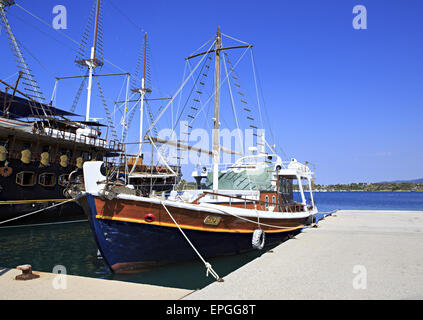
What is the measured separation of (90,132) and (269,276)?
27.3 meters

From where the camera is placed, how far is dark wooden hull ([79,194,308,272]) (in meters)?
8.80

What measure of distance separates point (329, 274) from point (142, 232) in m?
5.25

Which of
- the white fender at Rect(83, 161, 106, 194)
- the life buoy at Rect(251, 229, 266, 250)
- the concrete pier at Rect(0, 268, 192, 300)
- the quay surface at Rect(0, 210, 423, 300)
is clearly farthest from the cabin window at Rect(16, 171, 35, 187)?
the life buoy at Rect(251, 229, 266, 250)

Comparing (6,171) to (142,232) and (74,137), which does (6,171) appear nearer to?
(74,137)

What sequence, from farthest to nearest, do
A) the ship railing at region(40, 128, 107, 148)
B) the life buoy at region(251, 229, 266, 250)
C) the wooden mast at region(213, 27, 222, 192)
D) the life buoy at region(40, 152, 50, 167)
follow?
1. the ship railing at region(40, 128, 107, 148)
2. the life buoy at region(40, 152, 50, 167)
3. the wooden mast at region(213, 27, 222, 192)
4. the life buoy at region(251, 229, 266, 250)

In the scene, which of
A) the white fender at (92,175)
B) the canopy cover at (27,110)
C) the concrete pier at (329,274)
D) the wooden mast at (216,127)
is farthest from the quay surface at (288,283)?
the canopy cover at (27,110)

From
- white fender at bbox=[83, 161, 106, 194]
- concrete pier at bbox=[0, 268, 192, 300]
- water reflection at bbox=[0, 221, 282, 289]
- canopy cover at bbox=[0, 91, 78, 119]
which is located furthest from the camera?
canopy cover at bbox=[0, 91, 78, 119]

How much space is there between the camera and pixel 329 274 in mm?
7320

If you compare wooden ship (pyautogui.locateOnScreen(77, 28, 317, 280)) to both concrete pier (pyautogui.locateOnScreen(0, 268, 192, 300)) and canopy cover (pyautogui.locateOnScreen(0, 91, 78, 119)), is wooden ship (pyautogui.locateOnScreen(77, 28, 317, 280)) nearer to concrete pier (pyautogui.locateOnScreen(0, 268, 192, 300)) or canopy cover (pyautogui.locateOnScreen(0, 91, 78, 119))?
concrete pier (pyautogui.locateOnScreen(0, 268, 192, 300))

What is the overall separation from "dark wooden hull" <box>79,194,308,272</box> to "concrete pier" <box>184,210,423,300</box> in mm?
2190

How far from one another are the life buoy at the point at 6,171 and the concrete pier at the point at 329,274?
1955cm

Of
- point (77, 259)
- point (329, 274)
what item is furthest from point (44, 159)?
point (329, 274)

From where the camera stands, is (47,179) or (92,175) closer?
(92,175)

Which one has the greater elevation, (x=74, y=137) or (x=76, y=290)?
(x=74, y=137)
